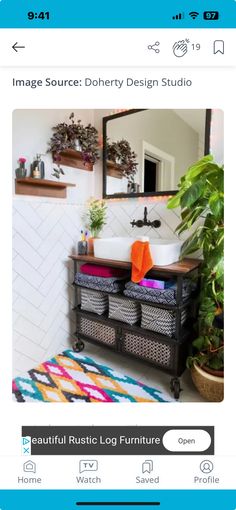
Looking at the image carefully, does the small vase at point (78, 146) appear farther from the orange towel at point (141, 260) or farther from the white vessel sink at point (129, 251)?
the orange towel at point (141, 260)

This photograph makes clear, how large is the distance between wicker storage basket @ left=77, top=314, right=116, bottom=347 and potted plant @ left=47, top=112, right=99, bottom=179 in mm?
859

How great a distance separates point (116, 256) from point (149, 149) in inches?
26.1

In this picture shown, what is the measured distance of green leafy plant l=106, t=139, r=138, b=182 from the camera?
5.01 ft

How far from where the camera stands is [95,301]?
1426 millimetres

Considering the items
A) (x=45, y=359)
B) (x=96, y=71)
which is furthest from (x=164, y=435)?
(x=45, y=359)

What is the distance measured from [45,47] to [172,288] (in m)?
0.96

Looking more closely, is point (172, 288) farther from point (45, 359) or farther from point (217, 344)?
point (45, 359)

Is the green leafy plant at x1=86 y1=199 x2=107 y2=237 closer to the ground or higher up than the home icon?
higher up

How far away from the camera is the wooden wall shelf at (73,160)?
→ 1502 millimetres

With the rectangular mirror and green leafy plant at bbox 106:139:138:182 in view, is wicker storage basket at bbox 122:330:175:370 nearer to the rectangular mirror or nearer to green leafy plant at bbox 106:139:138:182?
the rectangular mirror

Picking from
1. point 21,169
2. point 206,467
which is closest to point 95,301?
point 21,169
